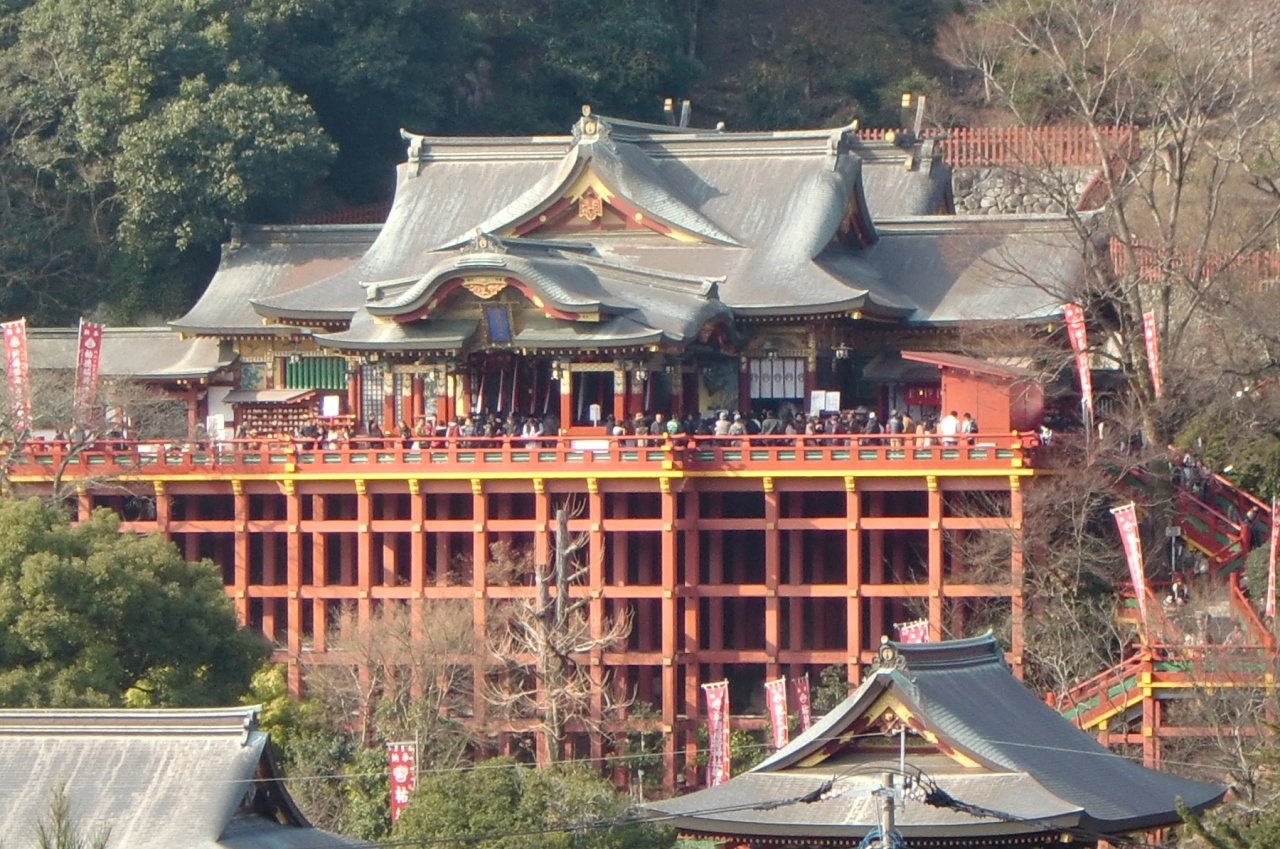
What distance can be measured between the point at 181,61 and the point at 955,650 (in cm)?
2832

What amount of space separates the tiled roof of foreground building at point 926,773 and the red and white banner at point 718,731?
10202 millimetres

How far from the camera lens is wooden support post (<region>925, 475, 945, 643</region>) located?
45.1m

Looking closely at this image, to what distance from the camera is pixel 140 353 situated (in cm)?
5391

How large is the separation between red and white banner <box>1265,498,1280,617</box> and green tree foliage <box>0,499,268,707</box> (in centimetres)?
1425

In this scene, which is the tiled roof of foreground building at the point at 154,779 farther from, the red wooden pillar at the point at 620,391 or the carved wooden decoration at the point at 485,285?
the carved wooden decoration at the point at 485,285

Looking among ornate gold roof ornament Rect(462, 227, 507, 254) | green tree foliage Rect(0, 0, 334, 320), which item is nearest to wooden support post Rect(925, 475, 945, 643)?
ornate gold roof ornament Rect(462, 227, 507, 254)

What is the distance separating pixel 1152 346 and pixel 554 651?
10.2 meters

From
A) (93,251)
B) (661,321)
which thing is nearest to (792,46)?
(93,251)

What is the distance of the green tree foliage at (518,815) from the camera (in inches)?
1309

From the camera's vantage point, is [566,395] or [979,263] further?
[979,263]

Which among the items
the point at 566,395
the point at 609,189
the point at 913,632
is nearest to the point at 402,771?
the point at 913,632

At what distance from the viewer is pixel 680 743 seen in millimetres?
45844

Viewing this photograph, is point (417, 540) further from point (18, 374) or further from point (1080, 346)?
point (1080, 346)

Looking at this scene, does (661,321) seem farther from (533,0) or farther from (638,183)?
(533,0)
